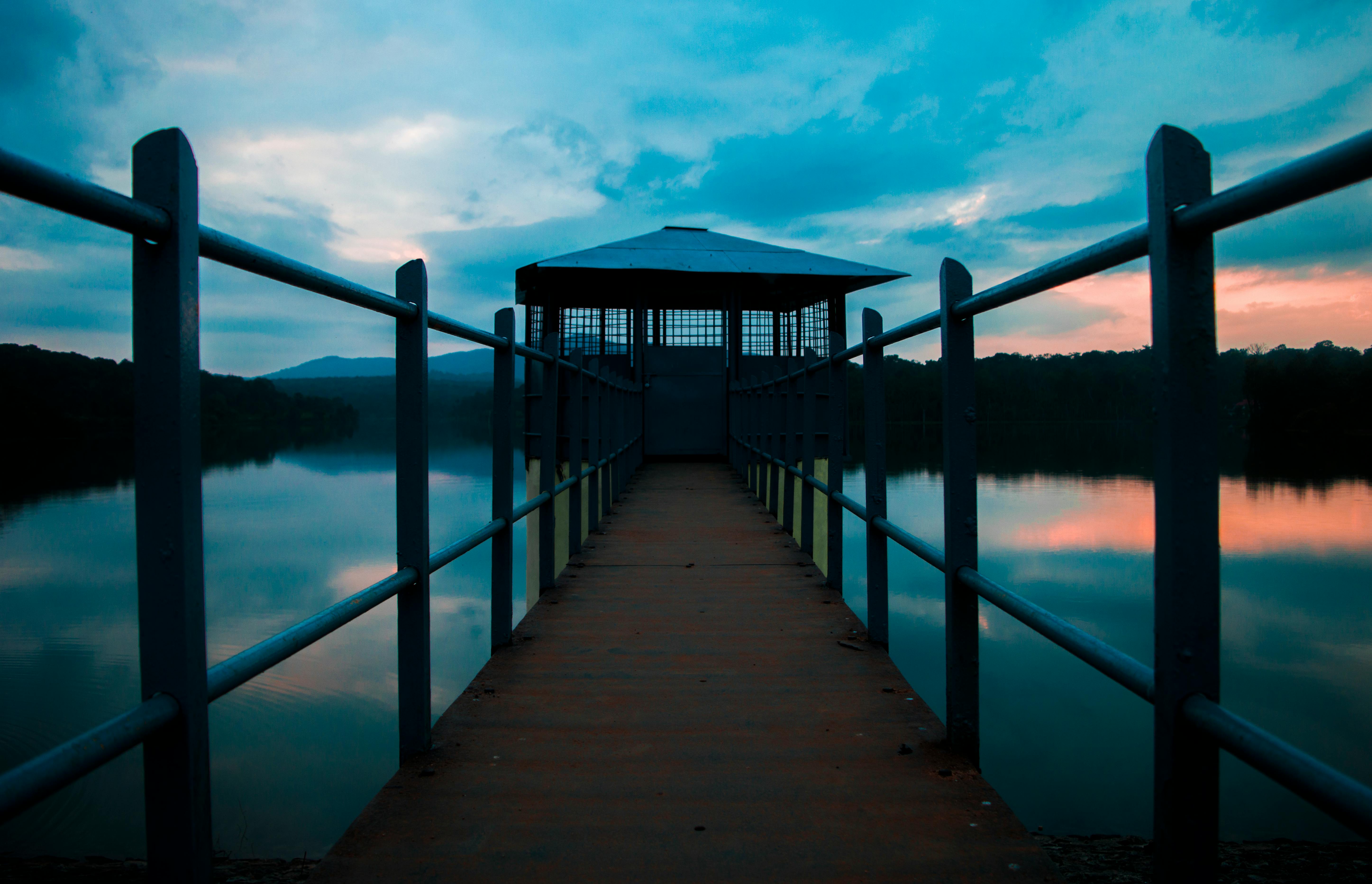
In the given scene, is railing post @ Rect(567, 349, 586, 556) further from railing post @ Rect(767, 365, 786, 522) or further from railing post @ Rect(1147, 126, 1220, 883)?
railing post @ Rect(1147, 126, 1220, 883)

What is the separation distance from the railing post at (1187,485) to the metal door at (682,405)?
11.2m

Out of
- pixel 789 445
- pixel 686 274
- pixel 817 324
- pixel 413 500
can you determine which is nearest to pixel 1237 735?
pixel 413 500

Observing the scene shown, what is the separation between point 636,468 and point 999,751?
326 inches

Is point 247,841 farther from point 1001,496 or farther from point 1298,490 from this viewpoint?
point 1298,490

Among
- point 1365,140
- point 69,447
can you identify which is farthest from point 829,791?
point 69,447

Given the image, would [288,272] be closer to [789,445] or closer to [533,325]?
[789,445]

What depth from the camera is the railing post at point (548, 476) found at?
11.5 feet

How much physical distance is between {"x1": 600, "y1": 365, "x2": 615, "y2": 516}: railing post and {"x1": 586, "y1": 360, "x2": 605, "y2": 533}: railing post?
7.0 inches

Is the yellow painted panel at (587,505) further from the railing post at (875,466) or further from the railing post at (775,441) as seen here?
the railing post at (875,466)

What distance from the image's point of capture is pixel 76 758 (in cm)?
82

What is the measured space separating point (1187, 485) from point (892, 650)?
18773 millimetres

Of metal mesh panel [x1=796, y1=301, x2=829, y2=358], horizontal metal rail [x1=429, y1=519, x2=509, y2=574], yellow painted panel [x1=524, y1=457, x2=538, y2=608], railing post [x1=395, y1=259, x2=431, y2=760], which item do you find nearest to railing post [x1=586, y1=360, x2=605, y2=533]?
horizontal metal rail [x1=429, y1=519, x2=509, y2=574]

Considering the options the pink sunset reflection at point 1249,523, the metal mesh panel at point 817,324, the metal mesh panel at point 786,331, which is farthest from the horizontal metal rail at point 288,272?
the pink sunset reflection at point 1249,523

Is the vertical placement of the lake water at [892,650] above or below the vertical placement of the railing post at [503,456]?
below
